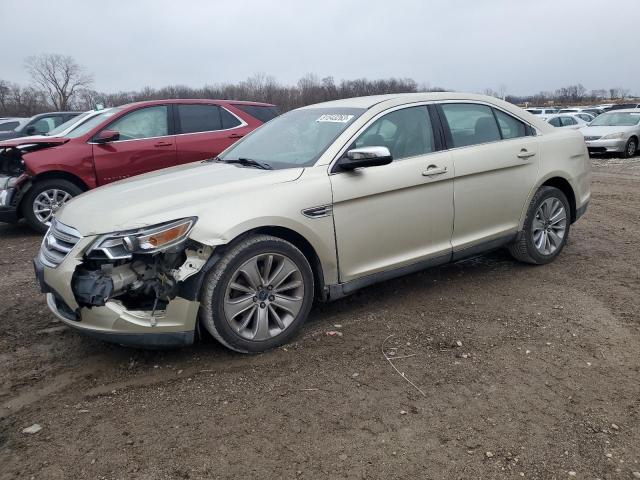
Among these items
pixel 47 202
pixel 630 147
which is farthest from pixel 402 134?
pixel 630 147

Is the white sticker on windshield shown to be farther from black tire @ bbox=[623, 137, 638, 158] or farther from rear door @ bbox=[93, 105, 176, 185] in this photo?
black tire @ bbox=[623, 137, 638, 158]

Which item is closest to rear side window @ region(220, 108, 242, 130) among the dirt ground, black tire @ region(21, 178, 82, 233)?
black tire @ region(21, 178, 82, 233)

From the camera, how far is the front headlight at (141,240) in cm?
318

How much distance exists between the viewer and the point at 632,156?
16.5 metres

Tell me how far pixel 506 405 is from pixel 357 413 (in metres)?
0.81

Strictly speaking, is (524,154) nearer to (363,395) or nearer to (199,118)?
(363,395)

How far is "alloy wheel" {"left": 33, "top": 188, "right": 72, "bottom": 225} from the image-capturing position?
721cm

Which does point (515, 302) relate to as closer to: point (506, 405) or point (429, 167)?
point (429, 167)

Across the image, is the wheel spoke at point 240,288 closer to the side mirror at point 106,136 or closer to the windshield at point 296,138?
the windshield at point 296,138

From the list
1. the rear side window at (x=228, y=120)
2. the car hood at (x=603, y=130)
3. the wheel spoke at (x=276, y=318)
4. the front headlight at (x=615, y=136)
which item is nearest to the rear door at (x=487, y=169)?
the wheel spoke at (x=276, y=318)

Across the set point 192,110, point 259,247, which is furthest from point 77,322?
point 192,110

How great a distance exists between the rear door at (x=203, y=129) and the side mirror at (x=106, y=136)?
87 centimetres

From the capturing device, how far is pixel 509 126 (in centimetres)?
497

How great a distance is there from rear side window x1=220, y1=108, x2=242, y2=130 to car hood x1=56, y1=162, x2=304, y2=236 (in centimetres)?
439
